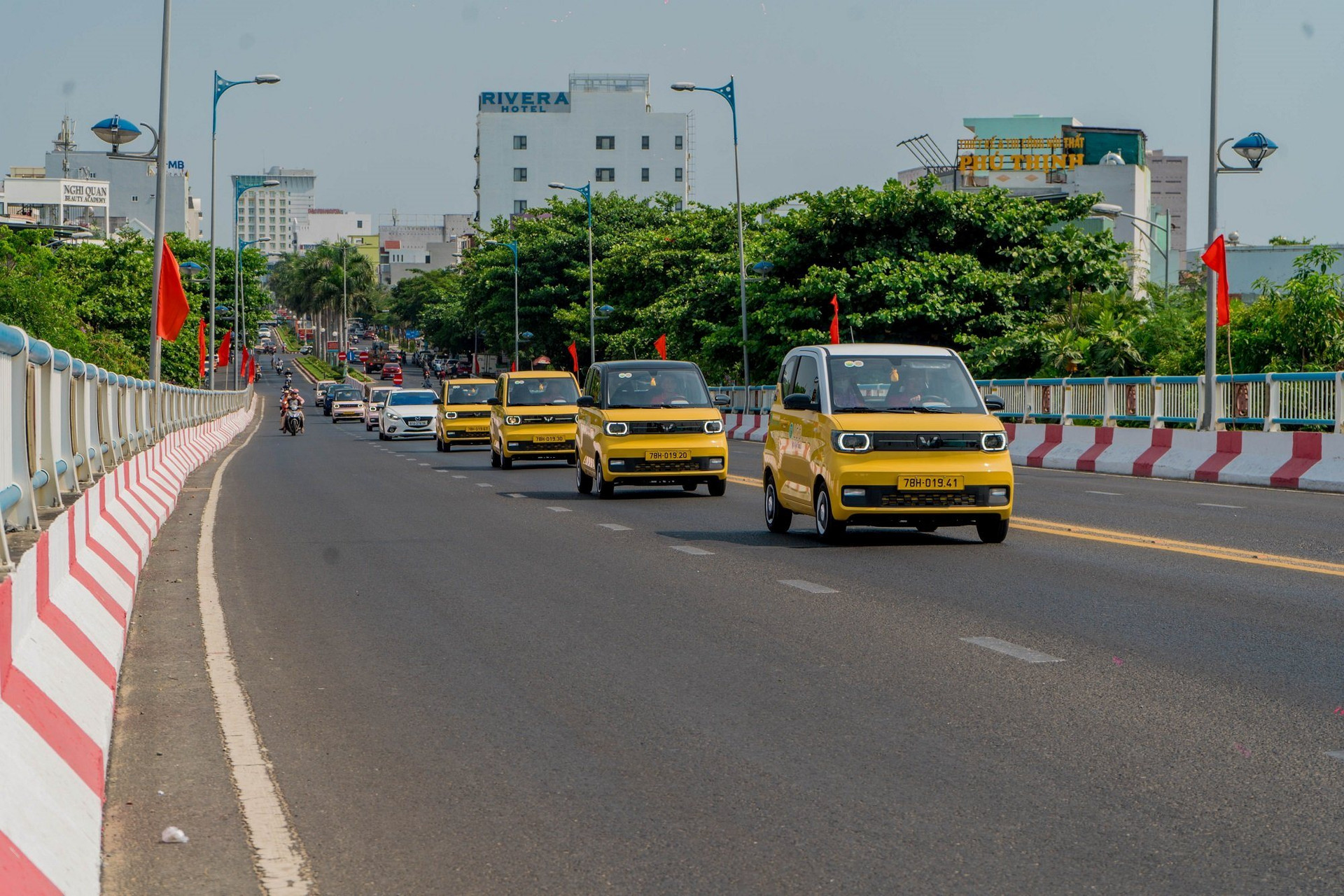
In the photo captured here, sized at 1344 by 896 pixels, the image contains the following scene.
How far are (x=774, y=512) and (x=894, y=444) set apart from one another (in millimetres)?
2206

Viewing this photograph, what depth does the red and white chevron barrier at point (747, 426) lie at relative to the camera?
156 feet

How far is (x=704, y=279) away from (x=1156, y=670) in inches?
2244

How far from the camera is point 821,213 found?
5478cm

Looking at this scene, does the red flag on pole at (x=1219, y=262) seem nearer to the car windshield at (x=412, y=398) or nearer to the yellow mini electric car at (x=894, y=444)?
the yellow mini electric car at (x=894, y=444)

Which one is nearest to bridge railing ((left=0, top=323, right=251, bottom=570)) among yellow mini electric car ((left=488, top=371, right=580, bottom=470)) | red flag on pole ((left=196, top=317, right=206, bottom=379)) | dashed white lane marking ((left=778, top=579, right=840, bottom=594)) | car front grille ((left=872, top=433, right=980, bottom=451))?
dashed white lane marking ((left=778, top=579, right=840, bottom=594))

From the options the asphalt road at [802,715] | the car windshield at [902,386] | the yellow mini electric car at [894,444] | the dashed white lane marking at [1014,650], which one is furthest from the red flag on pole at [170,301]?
the dashed white lane marking at [1014,650]

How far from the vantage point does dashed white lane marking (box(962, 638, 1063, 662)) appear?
829cm

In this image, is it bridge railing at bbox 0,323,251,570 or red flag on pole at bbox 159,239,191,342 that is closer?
bridge railing at bbox 0,323,251,570

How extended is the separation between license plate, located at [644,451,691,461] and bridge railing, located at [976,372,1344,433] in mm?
3805

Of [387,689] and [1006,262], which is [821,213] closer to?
[1006,262]

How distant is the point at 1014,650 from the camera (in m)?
8.60

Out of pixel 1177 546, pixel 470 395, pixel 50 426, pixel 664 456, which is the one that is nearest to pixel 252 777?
pixel 50 426

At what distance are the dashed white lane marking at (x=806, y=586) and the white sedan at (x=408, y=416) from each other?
129ft

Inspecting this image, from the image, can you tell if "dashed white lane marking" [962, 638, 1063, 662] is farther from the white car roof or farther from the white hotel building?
the white hotel building
